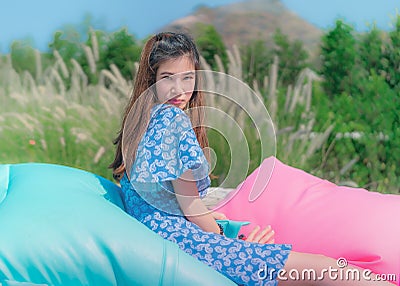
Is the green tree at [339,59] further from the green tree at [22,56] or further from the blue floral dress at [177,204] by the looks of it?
the blue floral dress at [177,204]

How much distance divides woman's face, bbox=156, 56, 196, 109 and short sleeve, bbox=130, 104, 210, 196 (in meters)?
0.08

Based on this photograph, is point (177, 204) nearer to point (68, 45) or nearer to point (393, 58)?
point (393, 58)

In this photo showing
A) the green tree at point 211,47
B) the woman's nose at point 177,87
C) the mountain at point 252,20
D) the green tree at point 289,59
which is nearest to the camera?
the woman's nose at point 177,87

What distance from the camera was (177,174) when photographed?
2.17m

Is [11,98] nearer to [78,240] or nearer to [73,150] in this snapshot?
[73,150]

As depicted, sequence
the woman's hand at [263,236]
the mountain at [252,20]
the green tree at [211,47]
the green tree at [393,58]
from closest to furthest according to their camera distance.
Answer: the woman's hand at [263,236], the green tree at [393,58], the green tree at [211,47], the mountain at [252,20]

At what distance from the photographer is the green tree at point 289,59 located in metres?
5.63

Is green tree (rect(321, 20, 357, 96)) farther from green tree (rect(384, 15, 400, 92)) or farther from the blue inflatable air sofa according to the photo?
the blue inflatable air sofa

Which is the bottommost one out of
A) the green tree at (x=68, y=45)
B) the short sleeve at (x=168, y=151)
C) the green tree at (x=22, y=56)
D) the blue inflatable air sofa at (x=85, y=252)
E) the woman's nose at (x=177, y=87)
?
the green tree at (x=22, y=56)

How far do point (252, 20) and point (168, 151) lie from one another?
7.40m

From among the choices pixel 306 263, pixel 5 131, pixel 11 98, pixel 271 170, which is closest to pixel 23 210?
pixel 306 263

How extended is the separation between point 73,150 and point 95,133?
0.17 m

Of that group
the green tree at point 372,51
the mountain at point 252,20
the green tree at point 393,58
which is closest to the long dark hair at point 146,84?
the green tree at point 393,58

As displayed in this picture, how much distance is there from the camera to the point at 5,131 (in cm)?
457
